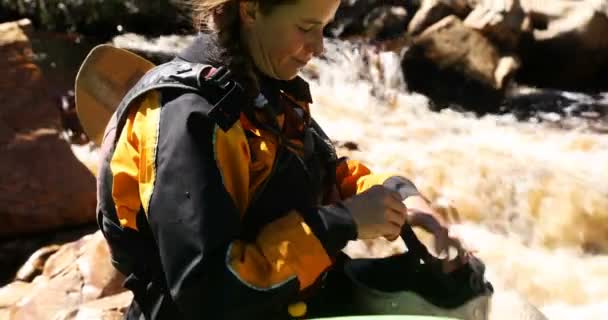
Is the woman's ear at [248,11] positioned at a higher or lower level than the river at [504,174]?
higher

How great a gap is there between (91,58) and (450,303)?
1.19m

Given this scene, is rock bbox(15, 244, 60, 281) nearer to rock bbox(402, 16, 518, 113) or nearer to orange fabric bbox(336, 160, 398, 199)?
orange fabric bbox(336, 160, 398, 199)

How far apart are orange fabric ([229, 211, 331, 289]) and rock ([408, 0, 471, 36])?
6.61 metres

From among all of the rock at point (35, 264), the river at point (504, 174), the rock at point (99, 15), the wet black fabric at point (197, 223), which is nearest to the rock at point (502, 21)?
the river at point (504, 174)

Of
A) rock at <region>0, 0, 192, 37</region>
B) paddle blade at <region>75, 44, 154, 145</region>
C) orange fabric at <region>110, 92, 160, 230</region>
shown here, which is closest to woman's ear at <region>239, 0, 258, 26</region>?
orange fabric at <region>110, 92, 160, 230</region>

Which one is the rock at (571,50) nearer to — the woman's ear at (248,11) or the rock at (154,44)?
the rock at (154,44)

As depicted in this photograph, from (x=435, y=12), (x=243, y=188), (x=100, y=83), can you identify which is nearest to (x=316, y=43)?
(x=243, y=188)

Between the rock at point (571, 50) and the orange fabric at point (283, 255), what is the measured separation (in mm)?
6321

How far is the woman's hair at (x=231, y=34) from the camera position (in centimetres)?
150

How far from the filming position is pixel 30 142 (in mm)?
4102

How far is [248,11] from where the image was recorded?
4.92 ft

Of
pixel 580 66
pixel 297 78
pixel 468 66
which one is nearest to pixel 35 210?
pixel 297 78

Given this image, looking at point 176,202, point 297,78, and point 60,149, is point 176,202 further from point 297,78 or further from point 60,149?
point 60,149

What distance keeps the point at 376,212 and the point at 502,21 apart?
617 centimetres
